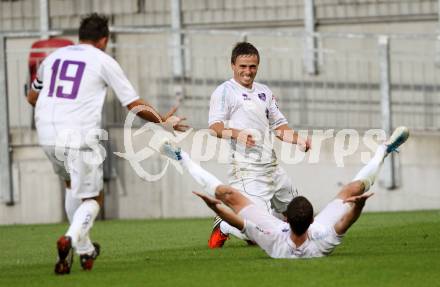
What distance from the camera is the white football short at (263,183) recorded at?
14.0 m

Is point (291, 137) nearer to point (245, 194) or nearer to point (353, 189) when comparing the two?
point (245, 194)

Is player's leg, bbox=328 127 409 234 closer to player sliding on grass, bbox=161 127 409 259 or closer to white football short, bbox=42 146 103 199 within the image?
player sliding on grass, bbox=161 127 409 259

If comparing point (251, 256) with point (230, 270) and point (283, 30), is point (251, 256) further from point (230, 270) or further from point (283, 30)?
point (283, 30)

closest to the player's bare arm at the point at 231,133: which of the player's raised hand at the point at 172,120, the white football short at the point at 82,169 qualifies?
the player's raised hand at the point at 172,120

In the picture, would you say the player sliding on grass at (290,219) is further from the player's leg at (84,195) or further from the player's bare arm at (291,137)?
the player's bare arm at (291,137)

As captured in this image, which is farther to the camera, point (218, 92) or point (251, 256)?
point (218, 92)

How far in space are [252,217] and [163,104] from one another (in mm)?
10481

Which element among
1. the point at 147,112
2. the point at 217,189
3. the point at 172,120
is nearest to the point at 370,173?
the point at 217,189

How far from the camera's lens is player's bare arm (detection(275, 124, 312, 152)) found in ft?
44.3

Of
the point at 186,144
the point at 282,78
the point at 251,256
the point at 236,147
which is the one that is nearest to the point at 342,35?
the point at 282,78

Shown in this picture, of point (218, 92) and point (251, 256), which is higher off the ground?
point (218, 92)

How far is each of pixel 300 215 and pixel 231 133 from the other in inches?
88.3

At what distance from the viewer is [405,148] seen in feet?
69.0

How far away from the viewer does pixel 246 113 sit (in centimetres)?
1399
